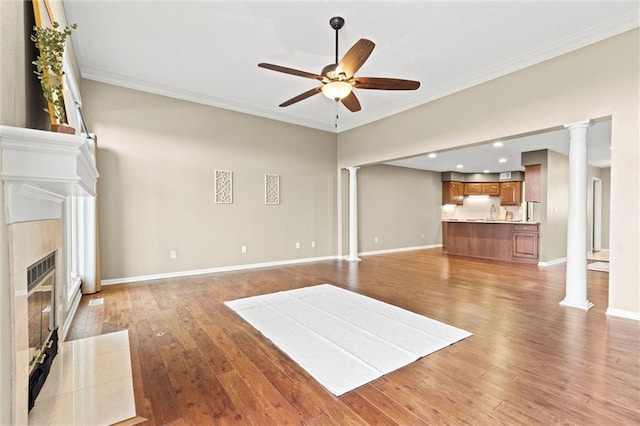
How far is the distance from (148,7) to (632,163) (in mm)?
5190

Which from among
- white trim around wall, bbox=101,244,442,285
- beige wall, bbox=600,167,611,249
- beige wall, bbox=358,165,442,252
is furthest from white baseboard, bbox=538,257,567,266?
white trim around wall, bbox=101,244,442,285

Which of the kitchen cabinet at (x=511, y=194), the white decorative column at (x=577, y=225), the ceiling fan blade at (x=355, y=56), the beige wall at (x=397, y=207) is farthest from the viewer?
the kitchen cabinet at (x=511, y=194)

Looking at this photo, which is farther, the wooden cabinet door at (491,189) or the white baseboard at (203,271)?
the wooden cabinet door at (491,189)

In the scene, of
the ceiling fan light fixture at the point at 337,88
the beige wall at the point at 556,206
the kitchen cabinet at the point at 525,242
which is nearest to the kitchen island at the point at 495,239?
the kitchen cabinet at the point at 525,242

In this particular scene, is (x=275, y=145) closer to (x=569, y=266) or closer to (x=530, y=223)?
(x=569, y=266)

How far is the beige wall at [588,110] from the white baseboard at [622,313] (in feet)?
0.10

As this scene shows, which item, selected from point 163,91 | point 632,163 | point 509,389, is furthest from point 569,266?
point 163,91

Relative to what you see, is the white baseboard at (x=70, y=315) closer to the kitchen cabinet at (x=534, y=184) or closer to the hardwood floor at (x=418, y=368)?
the hardwood floor at (x=418, y=368)

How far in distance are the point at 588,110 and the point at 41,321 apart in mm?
5407

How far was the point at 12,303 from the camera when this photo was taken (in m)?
1.25

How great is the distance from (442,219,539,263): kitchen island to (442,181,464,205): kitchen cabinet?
2.41 meters

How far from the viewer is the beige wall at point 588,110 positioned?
119 inches

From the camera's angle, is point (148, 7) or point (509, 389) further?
point (148, 7)

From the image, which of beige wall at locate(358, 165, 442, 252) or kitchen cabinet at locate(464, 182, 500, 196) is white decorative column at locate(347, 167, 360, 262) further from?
kitchen cabinet at locate(464, 182, 500, 196)
